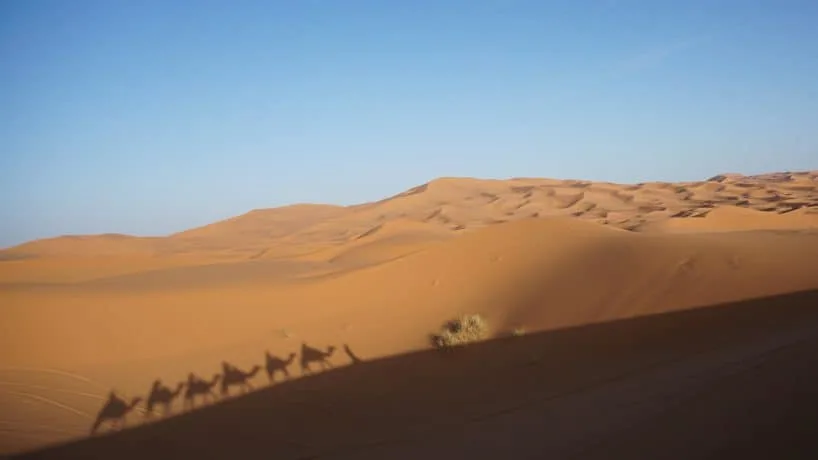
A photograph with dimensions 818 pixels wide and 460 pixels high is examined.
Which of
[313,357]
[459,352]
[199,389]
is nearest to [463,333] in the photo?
[459,352]

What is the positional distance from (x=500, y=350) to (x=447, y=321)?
2.32m

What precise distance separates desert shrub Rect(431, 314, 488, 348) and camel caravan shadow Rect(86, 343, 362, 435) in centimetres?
154

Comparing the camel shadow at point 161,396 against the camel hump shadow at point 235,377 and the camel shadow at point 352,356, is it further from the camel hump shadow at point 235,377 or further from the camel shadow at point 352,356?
the camel shadow at point 352,356

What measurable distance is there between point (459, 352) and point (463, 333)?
557 millimetres

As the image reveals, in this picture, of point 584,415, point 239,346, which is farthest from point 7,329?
point 584,415

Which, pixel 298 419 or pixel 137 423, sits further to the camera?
pixel 137 423

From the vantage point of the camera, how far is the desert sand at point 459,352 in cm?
481

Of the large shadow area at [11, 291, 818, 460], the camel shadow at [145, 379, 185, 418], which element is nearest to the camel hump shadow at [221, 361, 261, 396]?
the large shadow area at [11, 291, 818, 460]

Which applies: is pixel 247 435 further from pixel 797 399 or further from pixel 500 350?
pixel 797 399

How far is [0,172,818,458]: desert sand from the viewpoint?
481 centimetres

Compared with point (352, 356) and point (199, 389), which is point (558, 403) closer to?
point (352, 356)

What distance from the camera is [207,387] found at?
8.48 m

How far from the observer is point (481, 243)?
15.4m

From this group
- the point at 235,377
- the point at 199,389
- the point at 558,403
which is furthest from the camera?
the point at 235,377
